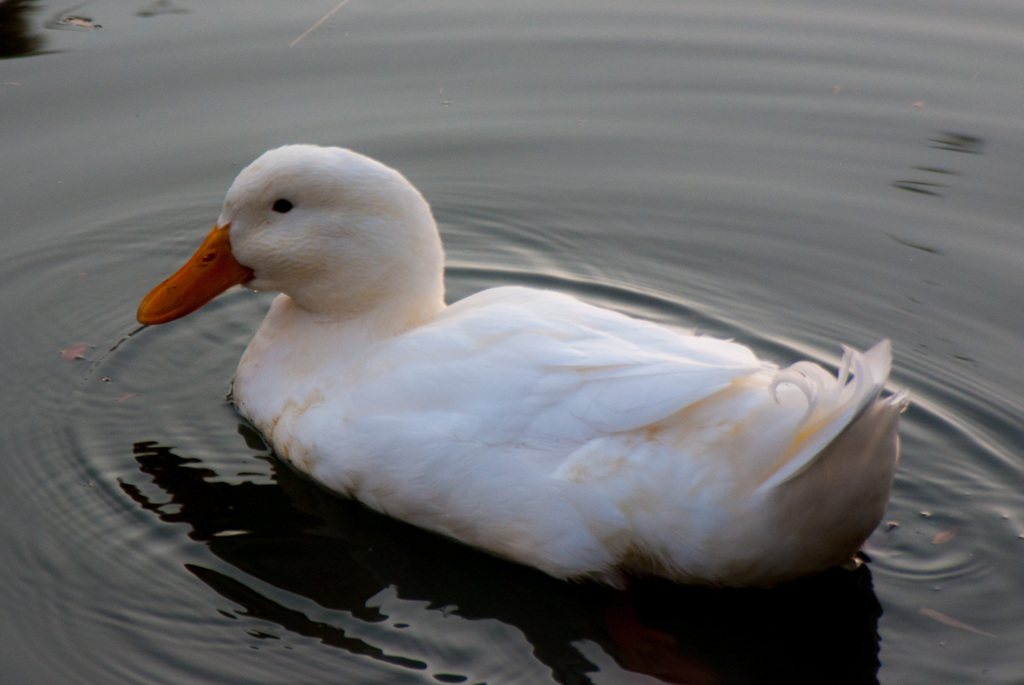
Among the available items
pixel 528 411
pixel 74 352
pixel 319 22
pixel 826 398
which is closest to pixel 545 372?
pixel 528 411

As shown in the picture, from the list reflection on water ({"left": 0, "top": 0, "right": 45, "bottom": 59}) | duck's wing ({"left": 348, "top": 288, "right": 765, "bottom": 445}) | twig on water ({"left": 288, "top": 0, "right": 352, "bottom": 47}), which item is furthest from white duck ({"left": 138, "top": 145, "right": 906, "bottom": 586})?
reflection on water ({"left": 0, "top": 0, "right": 45, "bottom": 59})

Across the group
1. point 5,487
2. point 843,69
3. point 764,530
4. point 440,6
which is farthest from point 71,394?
point 843,69

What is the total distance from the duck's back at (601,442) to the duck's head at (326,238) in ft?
1.15

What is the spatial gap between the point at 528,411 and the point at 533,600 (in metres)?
0.69

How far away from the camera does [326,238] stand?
4.36m

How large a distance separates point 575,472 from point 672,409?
15.2 inches

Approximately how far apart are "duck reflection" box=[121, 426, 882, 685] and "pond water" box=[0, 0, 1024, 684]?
0.04ft

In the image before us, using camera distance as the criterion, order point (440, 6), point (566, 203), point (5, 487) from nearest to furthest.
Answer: point (5, 487)
point (566, 203)
point (440, 6)

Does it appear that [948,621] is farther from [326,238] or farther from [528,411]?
[326,238]

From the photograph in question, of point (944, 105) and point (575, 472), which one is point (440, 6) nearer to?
point (944, 105)

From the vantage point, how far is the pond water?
3.75 metres

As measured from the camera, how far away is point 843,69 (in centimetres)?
748

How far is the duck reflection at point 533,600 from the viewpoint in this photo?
12.1 ft

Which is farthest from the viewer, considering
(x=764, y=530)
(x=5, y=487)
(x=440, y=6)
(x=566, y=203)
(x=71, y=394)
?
(x=440, y=6)
